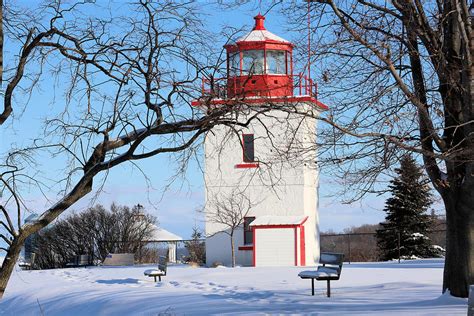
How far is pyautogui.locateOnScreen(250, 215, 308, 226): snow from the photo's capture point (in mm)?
33219

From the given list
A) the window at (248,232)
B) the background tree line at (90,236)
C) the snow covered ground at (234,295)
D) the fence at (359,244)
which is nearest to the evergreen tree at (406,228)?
the fence at (359,244)

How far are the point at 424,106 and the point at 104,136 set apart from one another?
492 centimetres

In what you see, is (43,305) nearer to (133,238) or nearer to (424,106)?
(424,106)

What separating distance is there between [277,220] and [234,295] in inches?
629

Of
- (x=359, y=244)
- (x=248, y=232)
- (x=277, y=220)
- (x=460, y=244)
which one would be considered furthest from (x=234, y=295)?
(x=359, y=244)

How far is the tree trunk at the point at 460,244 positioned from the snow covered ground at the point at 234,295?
0.89 feet

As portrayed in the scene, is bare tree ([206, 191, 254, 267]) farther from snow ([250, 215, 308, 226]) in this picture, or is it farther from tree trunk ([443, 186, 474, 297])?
tree trunk ([443, 186, 474, 297])

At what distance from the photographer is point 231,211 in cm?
3391

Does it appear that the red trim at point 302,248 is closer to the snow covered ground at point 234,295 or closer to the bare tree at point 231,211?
the bare tree at point 231,211

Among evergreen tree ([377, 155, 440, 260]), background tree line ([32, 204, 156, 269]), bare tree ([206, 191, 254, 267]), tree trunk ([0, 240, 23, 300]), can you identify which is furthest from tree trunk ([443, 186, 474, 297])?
background tree line ([32, 204, 156, 269])

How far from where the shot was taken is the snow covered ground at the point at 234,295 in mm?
14352

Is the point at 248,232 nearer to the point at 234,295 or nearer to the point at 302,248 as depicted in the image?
the point at 302,248

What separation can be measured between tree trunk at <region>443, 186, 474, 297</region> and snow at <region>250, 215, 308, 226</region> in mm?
18683

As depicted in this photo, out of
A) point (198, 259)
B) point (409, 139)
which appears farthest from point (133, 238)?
point (409, 139)
